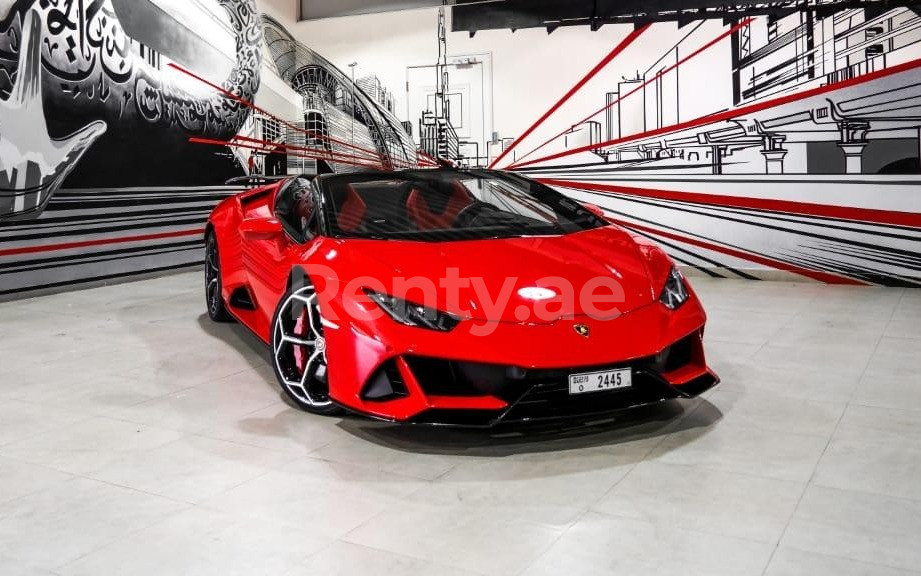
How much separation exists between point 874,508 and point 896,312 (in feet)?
11.4

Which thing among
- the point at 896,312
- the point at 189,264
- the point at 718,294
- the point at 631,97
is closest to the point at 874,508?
the point at 896,312

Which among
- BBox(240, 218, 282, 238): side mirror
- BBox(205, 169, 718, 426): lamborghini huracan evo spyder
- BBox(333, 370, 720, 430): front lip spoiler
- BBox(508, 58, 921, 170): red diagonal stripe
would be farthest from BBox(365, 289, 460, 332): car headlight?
BBox(508, 58, 921, 170): red diagonal stripe

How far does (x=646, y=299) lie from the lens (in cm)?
307

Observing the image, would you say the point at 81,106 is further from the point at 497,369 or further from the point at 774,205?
the point at 774,205

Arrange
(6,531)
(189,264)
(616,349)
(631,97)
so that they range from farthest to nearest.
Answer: (189,264) → (631,97) → (616,349) → (6,531)

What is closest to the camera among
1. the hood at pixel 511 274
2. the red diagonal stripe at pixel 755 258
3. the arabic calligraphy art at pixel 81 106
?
the hood at pixel 511 274

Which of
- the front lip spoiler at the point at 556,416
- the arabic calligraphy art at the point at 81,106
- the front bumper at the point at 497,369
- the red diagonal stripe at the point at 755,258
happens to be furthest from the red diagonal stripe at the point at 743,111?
the front bumper at the point at 497,369

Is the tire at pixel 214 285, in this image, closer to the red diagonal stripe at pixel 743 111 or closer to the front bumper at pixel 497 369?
the front bumper at pixel 497 369

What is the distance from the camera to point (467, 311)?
2873 mm

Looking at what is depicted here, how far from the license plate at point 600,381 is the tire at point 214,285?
3.00 meters

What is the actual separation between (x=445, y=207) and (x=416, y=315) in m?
1.07

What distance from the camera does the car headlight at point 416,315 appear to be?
2836 millimetres

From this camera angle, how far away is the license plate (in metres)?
2.80

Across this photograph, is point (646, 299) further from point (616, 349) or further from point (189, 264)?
point (189, 264)
